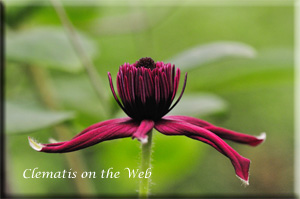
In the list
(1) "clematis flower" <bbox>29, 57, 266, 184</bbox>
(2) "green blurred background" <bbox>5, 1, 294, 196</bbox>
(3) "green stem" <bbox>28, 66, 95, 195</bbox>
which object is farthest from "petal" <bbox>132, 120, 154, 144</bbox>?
(3) "green stem" <bbox>28, 66, 95, 195</bbox>

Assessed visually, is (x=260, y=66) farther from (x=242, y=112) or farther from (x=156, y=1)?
(x=242, y=112)

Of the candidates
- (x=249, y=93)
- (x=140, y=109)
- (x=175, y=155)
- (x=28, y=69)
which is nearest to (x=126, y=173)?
(x=175, y=155)

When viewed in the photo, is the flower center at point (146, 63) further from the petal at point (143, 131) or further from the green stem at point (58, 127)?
the green stem at point (58, 127)

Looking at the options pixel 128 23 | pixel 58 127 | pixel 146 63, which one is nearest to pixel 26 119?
pixel 58 127

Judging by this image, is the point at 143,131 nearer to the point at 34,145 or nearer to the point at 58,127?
the point at 34,145

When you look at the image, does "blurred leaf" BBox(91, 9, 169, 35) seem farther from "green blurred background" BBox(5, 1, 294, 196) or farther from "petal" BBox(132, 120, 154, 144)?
"petal" BBox(132, 120, 154, 144)

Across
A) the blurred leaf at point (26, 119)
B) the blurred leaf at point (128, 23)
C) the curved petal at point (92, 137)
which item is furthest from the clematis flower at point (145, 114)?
the blurred leaf at point (128, 23)
